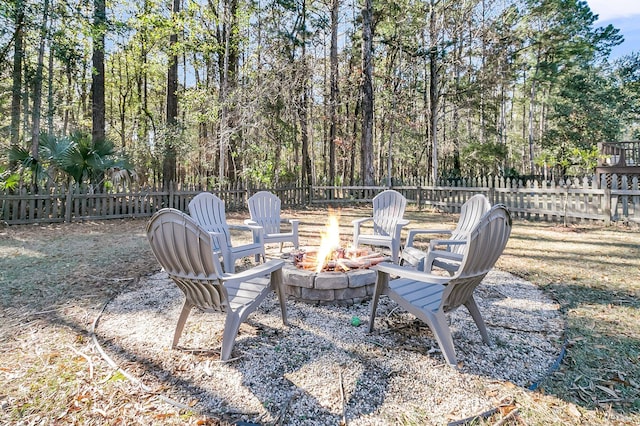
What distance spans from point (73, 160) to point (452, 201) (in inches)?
424

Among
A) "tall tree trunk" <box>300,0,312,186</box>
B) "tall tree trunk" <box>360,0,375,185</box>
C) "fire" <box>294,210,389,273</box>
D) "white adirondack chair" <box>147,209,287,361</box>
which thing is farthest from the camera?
"tall tree trunk" <box>300,0,312,186</box>

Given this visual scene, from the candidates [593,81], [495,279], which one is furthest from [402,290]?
[593,81]

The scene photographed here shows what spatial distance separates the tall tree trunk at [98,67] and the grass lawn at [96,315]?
470 centimetres

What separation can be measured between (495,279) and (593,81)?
2399 centimetres

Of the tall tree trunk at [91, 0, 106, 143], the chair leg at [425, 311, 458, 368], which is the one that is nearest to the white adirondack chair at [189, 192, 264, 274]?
the chair leg at [425, 311, 458, 368]

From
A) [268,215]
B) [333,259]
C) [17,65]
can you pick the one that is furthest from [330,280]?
[17,65]

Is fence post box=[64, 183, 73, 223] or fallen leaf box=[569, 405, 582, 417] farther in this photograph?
fence post box=[64, 183, 73, 223]

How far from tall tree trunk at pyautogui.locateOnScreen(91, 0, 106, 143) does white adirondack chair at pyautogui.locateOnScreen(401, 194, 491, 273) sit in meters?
9.00

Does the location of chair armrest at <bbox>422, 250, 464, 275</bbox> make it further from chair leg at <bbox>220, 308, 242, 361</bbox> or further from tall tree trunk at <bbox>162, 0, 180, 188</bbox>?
tall tree trunk at <bbox>162, 0, 180, 188</bbox>

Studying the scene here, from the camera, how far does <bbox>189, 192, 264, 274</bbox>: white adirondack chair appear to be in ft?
11.7

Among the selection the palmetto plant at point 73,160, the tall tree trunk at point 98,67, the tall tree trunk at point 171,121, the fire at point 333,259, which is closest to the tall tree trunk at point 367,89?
the tall tree trunk at point 171,121

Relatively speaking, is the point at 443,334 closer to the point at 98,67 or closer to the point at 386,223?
the point at 386,223

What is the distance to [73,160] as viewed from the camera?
7953 millimetres

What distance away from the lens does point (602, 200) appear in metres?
7.25
